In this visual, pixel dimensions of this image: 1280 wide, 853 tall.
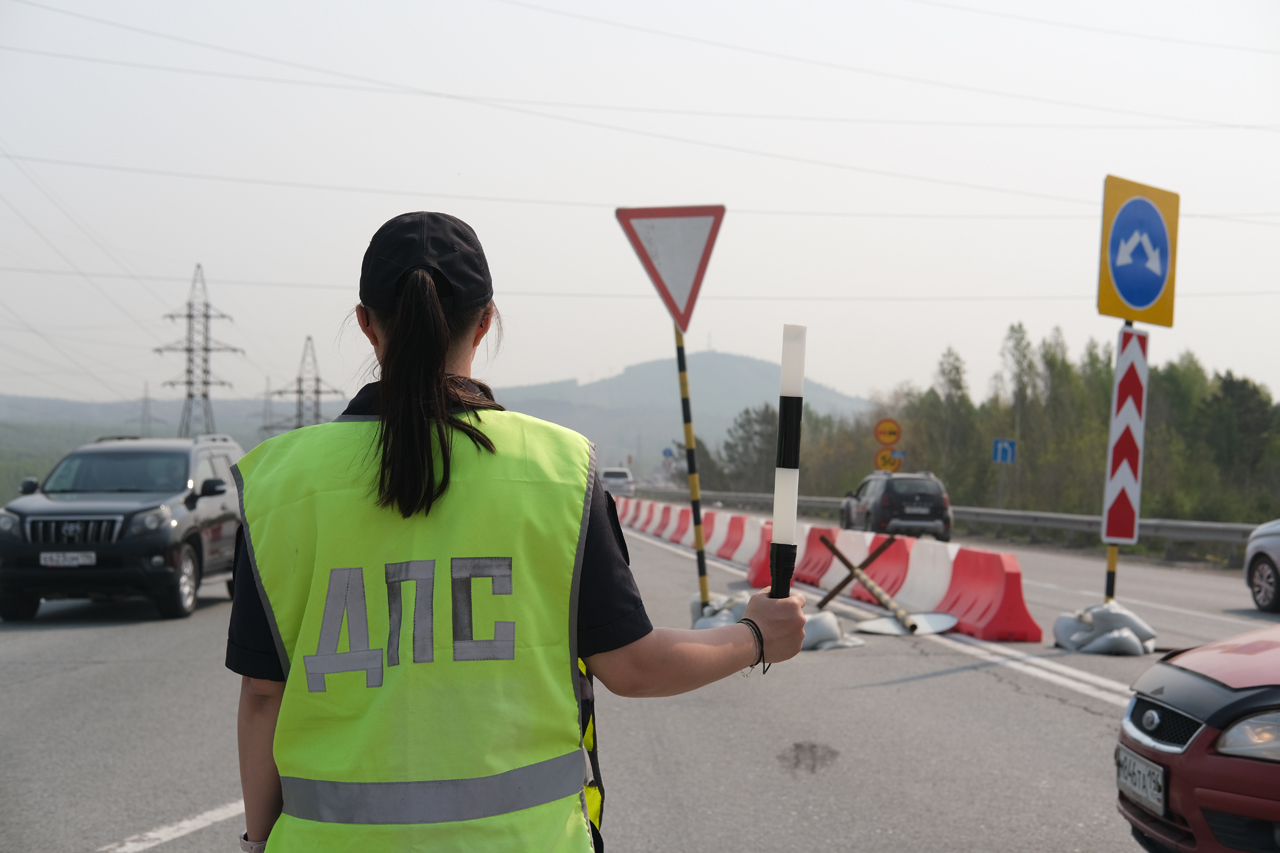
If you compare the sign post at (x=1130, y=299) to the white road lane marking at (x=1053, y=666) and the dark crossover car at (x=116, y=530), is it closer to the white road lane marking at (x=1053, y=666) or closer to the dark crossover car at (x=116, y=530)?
the white road lane marking at (x=1053, y=666)

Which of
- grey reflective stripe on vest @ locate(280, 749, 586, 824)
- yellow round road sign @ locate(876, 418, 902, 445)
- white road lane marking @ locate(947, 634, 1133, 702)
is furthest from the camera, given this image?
yellow round road sign @ locate(876, 418, 902, 445)

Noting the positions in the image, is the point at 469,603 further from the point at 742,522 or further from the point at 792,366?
the point at 742,522

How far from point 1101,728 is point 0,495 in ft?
110

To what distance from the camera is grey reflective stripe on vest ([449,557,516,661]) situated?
165 centimetres

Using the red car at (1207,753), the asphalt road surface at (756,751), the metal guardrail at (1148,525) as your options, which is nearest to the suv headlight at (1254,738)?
the red car at (1207,753)

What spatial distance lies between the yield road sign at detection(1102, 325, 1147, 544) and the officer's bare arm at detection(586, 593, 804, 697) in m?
7.94

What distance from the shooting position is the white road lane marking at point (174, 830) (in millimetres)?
4684

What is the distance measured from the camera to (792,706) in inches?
295

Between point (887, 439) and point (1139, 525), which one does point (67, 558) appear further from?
point (887, 439)

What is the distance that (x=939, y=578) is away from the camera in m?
11.8

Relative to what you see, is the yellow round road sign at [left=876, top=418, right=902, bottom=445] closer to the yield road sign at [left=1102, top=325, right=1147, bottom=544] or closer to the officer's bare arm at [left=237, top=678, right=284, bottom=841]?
the yield road sign at [left=1102, top=325, right=1147, bottom=544]

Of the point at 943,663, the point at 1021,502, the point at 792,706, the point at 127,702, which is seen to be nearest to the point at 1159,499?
the point at 1021,502

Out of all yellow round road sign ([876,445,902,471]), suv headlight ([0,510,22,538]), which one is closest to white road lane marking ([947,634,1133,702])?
suv headlight ([0,510,22,538])

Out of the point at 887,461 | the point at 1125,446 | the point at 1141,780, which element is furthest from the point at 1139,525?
the point at 1141,780
